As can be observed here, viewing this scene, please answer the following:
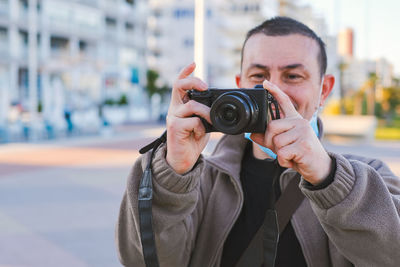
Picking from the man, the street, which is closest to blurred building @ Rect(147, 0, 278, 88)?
the street

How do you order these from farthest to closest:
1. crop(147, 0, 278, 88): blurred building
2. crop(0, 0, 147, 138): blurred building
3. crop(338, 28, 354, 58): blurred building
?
crop(338, 28, 354, 58): blurred building < crop(147, 0, 278, 88): blurred building < crop(0, 0, 147, 138): blurred building

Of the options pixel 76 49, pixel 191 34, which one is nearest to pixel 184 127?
pixel 76 49

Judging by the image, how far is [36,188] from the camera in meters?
8.75

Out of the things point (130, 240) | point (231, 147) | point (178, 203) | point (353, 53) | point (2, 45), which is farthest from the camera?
point (353, 53)

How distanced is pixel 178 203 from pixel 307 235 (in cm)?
53

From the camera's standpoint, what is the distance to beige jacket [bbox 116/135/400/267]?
1542 millimetres

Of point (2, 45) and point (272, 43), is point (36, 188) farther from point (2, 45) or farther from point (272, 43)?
point (2, 45)

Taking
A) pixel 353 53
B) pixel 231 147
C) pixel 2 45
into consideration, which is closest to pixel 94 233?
pixel 231 147

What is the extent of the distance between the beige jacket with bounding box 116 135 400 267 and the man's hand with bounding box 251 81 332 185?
0.05m

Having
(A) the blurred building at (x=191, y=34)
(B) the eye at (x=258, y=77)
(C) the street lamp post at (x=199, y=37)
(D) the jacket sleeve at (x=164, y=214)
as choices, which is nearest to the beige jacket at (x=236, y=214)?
(D) the jacket sleeve at (x=164, y=214)

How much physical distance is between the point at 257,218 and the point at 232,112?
0.59 meters

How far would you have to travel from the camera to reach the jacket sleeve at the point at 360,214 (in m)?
1.52

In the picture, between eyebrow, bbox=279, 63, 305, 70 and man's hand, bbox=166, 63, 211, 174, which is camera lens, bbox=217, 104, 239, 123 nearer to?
man's hand, bbox=166, 63, 211, 174

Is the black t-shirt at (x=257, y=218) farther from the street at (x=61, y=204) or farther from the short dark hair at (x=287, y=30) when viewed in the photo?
the street at (x=61, y=204)
